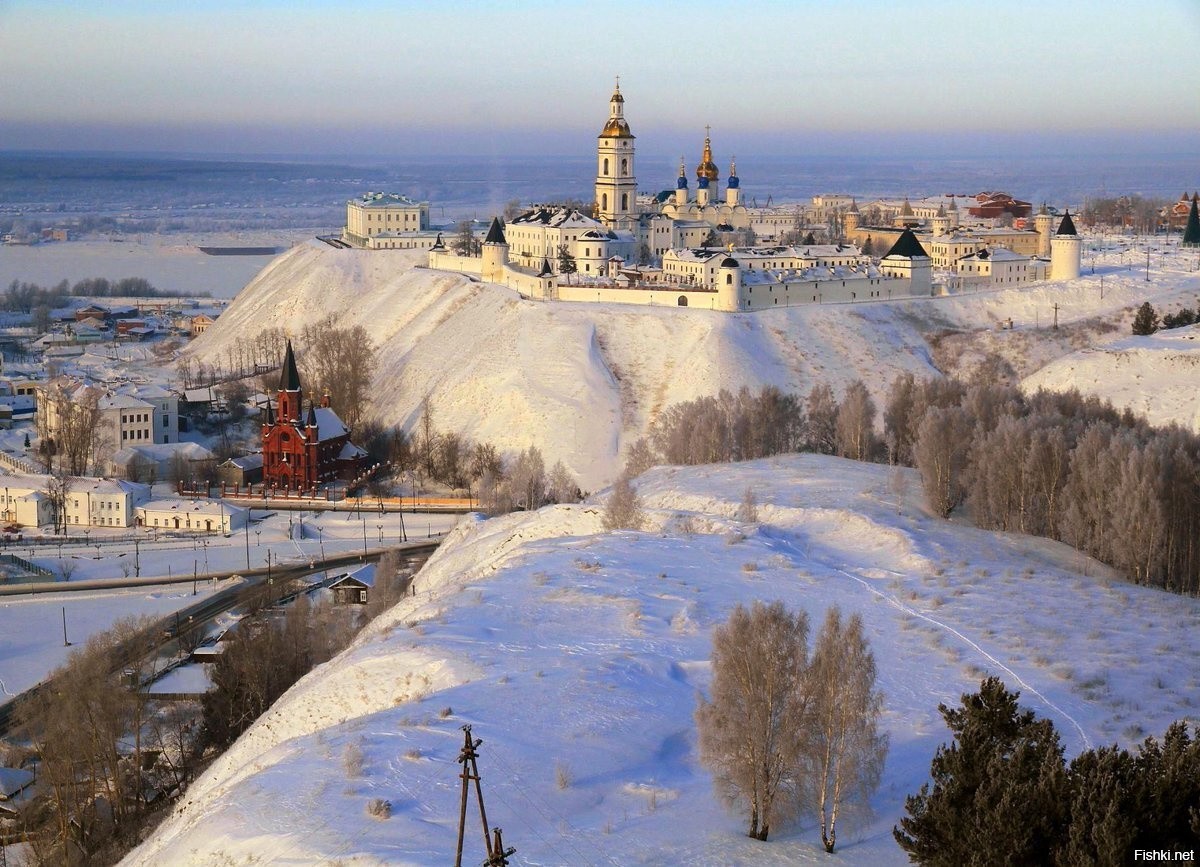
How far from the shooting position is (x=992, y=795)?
43.3ft

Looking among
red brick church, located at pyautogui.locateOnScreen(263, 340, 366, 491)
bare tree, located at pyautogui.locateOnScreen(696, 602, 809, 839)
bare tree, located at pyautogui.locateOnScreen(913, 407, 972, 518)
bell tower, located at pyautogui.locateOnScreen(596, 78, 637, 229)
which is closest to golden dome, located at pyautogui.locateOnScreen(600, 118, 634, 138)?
bell tower, located at pyautogui.locateOnScreen(596, 78, 637, 229)

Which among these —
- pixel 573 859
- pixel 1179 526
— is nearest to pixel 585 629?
pixel 573 859

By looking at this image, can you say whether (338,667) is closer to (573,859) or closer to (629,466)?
(573,859)

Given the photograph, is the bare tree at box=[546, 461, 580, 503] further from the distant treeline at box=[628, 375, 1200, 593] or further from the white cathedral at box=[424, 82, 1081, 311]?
the white cathedral at box=[424, 82, 1081, 311]

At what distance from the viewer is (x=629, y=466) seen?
47938 millimetres

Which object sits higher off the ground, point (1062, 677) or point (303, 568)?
point (1062, 677)

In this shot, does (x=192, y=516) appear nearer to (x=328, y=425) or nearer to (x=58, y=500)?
(x=58, y=500)

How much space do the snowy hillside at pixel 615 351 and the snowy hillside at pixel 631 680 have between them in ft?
77.3

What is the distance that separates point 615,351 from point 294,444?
1479 cm

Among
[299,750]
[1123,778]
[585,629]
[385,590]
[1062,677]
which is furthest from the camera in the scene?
[385,590]

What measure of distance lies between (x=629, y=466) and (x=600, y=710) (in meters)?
29.1

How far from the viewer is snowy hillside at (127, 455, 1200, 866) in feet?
51.4

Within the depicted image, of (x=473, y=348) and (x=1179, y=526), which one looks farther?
(x=473, y=348)

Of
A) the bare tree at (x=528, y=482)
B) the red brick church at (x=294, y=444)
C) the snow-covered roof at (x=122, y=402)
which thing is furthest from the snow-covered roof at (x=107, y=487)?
the bare tree at (x=528, y=482)
